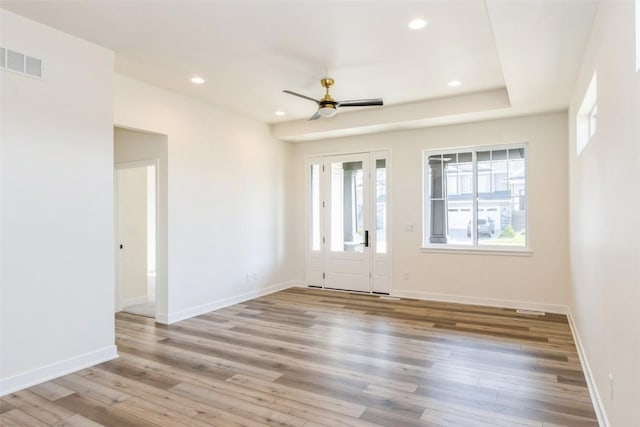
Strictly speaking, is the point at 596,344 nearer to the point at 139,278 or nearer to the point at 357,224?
the point at 357,224

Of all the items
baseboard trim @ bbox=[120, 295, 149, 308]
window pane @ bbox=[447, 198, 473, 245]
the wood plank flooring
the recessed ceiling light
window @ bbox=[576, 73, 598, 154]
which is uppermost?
the recessed ceiling light

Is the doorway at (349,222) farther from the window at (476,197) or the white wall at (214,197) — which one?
the window at (476,197)

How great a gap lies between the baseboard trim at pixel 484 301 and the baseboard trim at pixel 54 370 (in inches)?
169

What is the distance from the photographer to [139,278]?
6195 mm

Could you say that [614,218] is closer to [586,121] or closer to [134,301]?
[586,121]

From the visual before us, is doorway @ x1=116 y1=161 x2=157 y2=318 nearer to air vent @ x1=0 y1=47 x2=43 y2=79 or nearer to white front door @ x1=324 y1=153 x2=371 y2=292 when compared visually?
air vent @ x1=0 y1=47 x2=43 y2=79

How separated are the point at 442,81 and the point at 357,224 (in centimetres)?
292

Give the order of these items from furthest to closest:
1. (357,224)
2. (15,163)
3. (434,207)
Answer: (357,224), (434,207), (15,163)

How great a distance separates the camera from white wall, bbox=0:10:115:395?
3.08 meters

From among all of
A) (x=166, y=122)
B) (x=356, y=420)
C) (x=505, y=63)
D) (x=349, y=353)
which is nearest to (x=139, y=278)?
(x=166, y=122)

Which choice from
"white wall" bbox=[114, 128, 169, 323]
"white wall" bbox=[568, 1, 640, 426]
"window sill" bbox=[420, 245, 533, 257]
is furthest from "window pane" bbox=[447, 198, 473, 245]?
"white wall" bbox=[114, 128, 169, 323]

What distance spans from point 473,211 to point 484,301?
1.35 m

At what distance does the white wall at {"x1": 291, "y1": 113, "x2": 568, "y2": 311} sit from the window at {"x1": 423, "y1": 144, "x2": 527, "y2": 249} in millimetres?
173

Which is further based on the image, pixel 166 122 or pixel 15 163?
pixel 166 122
